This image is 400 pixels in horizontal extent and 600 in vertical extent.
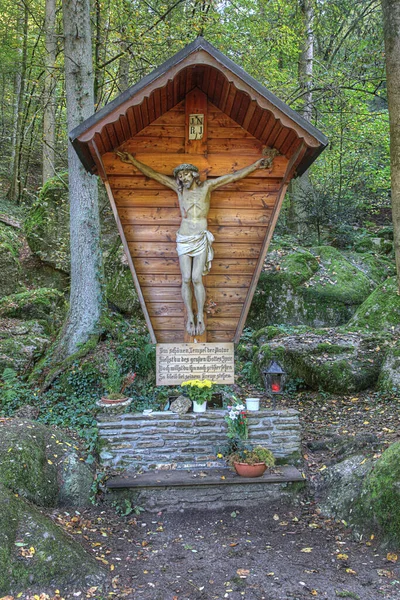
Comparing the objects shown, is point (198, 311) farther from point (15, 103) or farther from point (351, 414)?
point (15, 103)

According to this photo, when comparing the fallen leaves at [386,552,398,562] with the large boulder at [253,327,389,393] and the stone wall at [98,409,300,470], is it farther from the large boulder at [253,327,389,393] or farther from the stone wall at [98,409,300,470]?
the large boulder at [253,327,389,393]

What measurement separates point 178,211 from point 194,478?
2.96 metres

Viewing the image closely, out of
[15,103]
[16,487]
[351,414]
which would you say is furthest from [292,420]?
[15,103]

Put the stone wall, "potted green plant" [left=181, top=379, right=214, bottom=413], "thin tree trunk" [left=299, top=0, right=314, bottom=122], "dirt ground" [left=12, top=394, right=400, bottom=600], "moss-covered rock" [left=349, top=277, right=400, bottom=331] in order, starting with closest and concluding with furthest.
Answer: "dirt ground" [left=12, top=394, right=400, bottom=600], the stone wall, "potted green plant" [left=181, top=379, right=214, bottom=413], "moss-covered rock" [left=349, top=277, right=400, bottom=331], "thin tree trunk" [left=299, top=0, right=314, bottom=122]

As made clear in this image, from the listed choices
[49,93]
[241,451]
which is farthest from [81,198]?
[241,451]

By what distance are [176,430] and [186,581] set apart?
175 cm

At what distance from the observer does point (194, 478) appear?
15.0 ft

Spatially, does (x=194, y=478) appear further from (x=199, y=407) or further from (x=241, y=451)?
(x=199, y=407)

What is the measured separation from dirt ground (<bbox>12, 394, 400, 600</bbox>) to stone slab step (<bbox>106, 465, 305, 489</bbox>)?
0.24m

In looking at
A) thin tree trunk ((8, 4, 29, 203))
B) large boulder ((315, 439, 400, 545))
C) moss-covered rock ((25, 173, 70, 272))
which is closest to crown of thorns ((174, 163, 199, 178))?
large boulder ((315, 439, 400, 545))

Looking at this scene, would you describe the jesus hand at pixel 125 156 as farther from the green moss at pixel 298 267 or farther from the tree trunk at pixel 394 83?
the green moss at pixel 298 267

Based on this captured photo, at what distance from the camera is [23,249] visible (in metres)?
11.4

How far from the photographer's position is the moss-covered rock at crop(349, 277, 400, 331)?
7977 mm

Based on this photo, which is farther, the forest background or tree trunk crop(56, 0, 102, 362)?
the forest background
